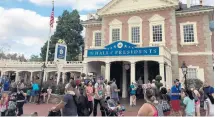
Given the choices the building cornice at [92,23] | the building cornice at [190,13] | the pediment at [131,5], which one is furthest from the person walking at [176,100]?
the building cornice at [92,23]

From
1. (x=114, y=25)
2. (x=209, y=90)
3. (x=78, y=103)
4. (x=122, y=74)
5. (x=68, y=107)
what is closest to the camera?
(x=68, y=107)

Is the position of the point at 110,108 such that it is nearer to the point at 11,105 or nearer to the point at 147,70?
the point at 11,105

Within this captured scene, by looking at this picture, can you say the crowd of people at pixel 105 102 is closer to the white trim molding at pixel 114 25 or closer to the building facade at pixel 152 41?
the building facade at pixel 152 41

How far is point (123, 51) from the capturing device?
55.0 ft

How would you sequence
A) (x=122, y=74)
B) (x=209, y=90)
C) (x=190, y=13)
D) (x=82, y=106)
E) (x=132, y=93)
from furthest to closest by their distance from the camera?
(x=122, y=74), (x=190, y=13), (x=132, y=93), (x=209, y=90), (x=82, y=106)

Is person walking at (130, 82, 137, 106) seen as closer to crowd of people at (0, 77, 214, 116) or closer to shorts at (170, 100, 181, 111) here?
crowd of people at (0, 77, 214, 116)

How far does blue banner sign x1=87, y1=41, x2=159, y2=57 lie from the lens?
52.3 ft

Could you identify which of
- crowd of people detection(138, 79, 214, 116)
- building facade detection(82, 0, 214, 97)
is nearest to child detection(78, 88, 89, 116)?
crowd of people detection(138, 79, 214, 116)

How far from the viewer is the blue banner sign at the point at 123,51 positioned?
1593 centimetres

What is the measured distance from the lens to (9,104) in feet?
24.3

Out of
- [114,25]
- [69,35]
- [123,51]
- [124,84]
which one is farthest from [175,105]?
[69,35]

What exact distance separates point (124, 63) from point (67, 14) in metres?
25.4

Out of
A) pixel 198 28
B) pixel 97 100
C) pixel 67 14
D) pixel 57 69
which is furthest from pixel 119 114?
pixel 67 14

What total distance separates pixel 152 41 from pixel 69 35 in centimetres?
2335
